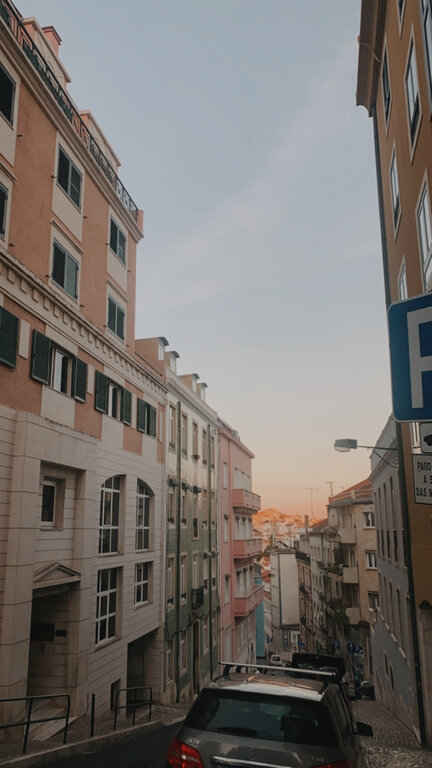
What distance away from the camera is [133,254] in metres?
23.2

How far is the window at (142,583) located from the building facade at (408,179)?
1066cm

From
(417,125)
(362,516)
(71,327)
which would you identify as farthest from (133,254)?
(362,516)

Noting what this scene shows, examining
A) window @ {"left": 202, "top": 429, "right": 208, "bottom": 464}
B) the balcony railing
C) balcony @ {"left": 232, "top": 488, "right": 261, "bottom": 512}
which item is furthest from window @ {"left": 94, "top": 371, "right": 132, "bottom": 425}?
balcony @ {"left": 232, "top": 488, "right": 261, "bottom": 512}

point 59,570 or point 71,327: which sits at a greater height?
point 71,327

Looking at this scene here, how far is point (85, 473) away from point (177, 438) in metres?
10.7

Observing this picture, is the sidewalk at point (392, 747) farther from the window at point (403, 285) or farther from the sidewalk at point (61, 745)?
the window at point (403, 285)

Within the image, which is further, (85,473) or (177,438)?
(177,438)

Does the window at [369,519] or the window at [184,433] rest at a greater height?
the window at [184,433]

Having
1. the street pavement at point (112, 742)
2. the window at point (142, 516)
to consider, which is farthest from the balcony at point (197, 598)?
the street pavement at point (112, 742)

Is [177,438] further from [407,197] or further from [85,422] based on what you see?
[407,197]

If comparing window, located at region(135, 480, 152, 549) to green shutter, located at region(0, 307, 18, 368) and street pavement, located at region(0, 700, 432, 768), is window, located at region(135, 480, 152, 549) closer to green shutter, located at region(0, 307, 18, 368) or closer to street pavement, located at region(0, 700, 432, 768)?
street pavement, located at region(0, 700, 432, 768)

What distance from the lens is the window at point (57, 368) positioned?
46.7 feet

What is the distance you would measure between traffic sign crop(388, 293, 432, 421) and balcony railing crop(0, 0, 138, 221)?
13.8m

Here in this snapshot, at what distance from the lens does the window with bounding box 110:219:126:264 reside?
21125 mm
